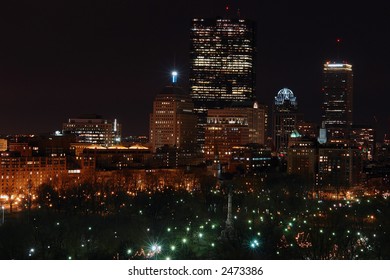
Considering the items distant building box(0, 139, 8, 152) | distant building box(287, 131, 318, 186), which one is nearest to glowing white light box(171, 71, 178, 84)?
distant building box(0, 139, 8, 152)

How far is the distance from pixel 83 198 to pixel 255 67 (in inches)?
2759

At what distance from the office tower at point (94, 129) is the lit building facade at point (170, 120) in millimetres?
7048

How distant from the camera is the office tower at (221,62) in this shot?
4188 inches

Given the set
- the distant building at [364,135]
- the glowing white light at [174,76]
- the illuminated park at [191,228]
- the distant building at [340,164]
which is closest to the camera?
the illuminated park at [191,228]

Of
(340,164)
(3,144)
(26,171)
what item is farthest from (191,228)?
(3,144)

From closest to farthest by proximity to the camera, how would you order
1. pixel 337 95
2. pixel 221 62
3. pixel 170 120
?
pixel 170 120
pixel 221 62
pixel 337 95

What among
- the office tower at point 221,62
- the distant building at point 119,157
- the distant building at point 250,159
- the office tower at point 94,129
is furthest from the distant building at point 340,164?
the office tower at point 221,62

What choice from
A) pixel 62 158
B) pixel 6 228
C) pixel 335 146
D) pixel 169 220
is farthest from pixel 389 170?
pixel 6 228

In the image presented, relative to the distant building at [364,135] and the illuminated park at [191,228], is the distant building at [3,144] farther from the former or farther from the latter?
the distant building at [364,135]

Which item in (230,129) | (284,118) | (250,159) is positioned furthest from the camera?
(284,118)

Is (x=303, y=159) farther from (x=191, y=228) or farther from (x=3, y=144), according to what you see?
(x=191, y=228)

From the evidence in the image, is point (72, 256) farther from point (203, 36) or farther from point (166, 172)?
point (203, 36)

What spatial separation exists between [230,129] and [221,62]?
22085mm

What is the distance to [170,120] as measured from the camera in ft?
300
